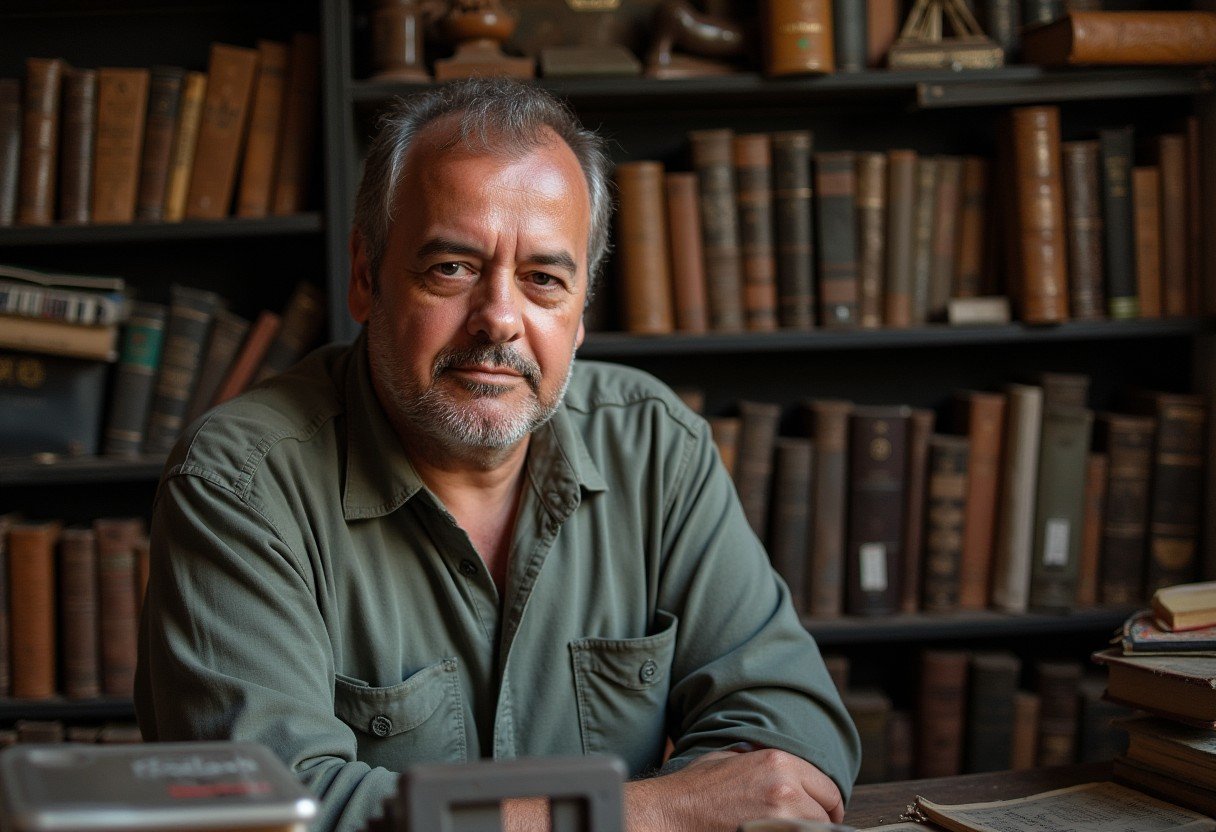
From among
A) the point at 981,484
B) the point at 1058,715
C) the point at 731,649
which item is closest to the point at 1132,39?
the point at 981,484

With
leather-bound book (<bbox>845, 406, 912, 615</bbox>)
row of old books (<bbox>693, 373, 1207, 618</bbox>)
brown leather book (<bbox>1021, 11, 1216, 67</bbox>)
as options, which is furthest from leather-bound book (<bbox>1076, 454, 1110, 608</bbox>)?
brown leather book (<bbox>1021, 11, 1216, 67</bbox>)

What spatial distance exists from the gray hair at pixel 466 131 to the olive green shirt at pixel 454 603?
0.19 m

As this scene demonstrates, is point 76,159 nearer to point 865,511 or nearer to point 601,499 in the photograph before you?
point 601,499

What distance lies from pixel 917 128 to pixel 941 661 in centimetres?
116

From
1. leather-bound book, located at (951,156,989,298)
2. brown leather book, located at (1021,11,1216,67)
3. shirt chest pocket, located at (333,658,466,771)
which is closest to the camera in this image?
shirt chest pocket, located at (333,658,466,771)

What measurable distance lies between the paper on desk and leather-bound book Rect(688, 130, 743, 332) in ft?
4.36

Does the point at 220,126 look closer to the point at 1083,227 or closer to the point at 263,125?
the point at 263,125

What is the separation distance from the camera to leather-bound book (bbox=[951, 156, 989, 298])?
2.41 m

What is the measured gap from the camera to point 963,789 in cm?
120

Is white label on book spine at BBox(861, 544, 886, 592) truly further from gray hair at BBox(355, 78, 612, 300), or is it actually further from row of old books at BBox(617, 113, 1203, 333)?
gray hair at BBox(355, 78, 612, 300)

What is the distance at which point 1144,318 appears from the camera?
2.36 m

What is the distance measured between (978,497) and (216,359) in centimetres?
159

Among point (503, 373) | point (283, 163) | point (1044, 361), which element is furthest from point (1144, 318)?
point (283, 163)

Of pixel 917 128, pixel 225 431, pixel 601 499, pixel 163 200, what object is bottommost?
pixel 601 499
